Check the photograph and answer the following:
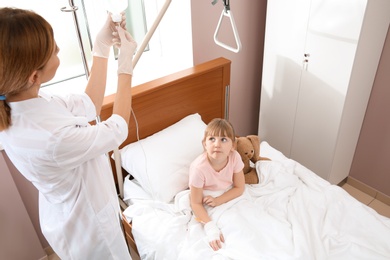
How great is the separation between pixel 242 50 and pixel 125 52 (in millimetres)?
1269

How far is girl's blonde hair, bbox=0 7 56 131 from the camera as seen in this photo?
2.70 feet

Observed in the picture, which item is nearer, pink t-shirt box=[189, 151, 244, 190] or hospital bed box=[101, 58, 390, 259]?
hospital bed box=[101, 58, 390, 259]

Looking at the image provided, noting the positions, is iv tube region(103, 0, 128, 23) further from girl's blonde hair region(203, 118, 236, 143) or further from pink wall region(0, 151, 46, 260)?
pink wall region(0, 151, 46, 260)

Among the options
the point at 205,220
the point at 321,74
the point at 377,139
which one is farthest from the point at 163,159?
the point at 377,139

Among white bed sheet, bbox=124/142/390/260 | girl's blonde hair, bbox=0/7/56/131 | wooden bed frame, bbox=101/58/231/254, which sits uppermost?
girl's blonde hair, bbox=0/7/56/131

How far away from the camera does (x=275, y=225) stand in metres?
1.37

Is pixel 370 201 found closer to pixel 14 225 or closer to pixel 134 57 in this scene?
pixel 134 57

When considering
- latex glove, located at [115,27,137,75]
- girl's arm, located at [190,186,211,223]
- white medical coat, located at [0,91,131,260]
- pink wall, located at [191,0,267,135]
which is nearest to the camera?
white medical coat, located at [0,91,131,260]

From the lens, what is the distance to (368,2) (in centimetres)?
161

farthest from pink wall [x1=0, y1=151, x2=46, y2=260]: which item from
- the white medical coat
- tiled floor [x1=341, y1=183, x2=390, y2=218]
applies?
tiled floor [x1=341, y1=183, x2=390, y2=218]

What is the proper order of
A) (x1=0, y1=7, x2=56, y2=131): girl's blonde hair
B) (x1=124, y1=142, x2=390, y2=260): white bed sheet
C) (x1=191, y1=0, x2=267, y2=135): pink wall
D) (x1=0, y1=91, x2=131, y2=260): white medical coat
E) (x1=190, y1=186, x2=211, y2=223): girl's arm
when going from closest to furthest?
(x1=0, y1=7, x2=56, y2=131): girl's blonde hair < (x1=0, y1=91, x2=131, y2=260): white medical coat < (x1=124, y1=142, x2=390, y2=260): white bed sheet < (x1=190, y1=186, x2=211, y2=223): girl's arm < (x1=191, y1=0, x2=267, y2=135): pink wall

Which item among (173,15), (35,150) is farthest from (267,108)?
(35,150)

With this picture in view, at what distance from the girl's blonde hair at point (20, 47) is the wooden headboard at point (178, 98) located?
0.67 metres

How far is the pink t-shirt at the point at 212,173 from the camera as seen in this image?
1497 mm
